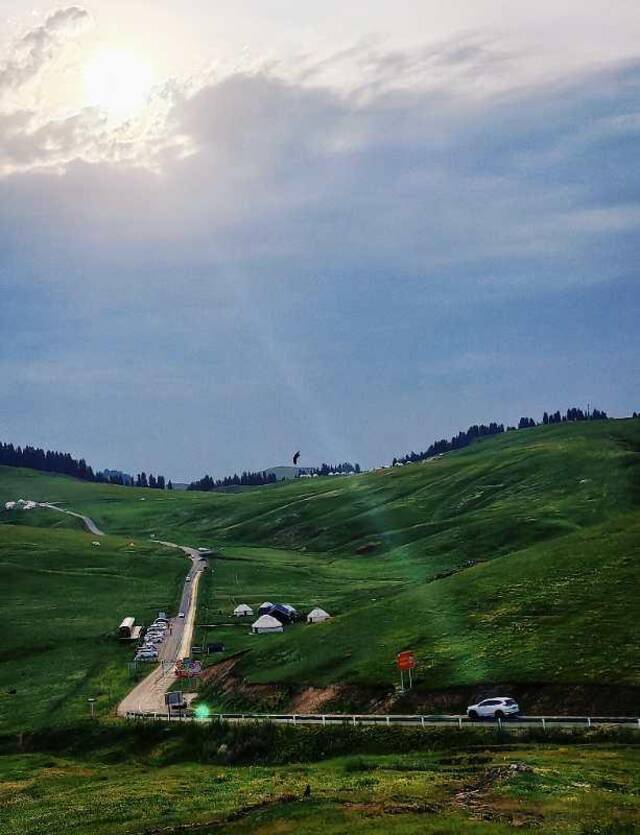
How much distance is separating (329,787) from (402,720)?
2100 cm

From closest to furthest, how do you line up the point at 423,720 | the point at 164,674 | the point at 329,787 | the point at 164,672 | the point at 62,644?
the point at 329,787 → the point at 423,720 → the point at 164,674 → the point at 164,672 → the point at 62,644

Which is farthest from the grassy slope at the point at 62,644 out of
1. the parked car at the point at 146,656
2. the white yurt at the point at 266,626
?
the white yurt at the point at 266,626

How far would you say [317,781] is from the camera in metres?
55.7

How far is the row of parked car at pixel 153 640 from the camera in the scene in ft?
426

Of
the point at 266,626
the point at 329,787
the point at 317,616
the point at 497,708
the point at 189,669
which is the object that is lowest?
the point at 329,787

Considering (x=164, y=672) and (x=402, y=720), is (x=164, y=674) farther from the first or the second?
(x=402, y=720)

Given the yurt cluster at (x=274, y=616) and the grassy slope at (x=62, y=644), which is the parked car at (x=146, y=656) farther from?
the yurt cluster at (x=274, y=616)

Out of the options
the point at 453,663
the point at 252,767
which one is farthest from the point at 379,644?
the point at 252,767

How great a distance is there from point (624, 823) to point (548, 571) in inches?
2730

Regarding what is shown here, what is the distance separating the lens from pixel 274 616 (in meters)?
151

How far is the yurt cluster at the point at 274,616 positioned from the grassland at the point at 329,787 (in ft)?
209

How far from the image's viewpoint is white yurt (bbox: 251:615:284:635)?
144 metres

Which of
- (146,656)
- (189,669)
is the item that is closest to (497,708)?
(189,669)

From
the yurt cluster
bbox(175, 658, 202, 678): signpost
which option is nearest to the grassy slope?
bbox(175, 658, 202, 678): signpost
